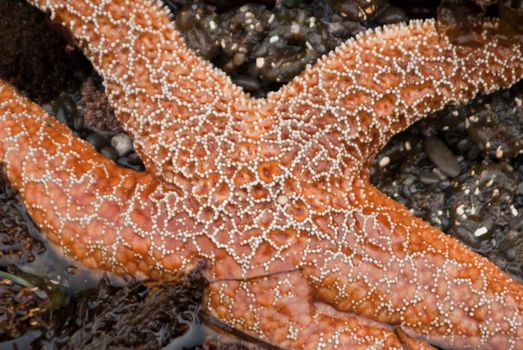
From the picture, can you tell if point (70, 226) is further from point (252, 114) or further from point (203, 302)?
point (252, 114)

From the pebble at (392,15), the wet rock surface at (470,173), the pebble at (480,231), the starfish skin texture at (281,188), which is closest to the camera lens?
the starfish skin texture at (281,188)

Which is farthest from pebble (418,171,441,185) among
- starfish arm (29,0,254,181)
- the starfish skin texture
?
starfish arm (29,0,254,181)

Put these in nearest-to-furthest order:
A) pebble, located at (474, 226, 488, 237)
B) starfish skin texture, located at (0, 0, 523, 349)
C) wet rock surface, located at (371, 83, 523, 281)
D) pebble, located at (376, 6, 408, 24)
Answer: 1. starfish skin texture, located at (0, 0, 523, 349)
2. pebble, located at (376, 6, 408, 24)
3. wet rock surface, located at (371, 83, 523, 281)
4. pebble, located at (474, 226, 488, 237)

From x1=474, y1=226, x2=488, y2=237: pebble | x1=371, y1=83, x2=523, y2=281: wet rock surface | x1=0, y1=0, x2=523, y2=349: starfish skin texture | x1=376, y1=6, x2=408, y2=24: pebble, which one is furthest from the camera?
x1=474, y1=226, x2=488, y2=237: pebble

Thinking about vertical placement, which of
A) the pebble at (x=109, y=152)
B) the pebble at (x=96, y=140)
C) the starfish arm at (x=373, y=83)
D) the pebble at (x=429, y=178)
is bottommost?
the pebble at (x=429, y=178)

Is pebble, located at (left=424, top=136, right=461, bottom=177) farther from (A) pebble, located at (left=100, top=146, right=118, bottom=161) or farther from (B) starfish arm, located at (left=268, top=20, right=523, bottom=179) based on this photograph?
(A) pebble, located at (left=100, top=146, right=118, bottom=161)

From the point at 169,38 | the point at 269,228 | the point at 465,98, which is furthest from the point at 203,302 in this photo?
the point at 465,98

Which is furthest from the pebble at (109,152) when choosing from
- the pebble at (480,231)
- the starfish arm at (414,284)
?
the pebble at (480,231)

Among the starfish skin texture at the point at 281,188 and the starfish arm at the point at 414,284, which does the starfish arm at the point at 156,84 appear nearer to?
the starfish skin texture at the point at 281,188
